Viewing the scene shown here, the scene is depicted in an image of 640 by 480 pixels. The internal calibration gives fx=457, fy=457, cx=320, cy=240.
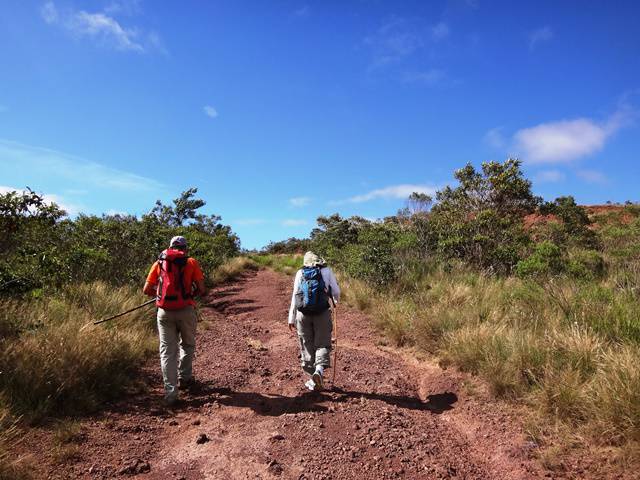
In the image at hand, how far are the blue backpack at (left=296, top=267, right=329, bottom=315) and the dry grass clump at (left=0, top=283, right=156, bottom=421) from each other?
2.35m

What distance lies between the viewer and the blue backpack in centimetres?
545

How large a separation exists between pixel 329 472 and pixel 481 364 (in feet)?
8.56

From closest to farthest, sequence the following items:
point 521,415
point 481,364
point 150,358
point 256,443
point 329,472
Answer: point 329,472 < point 256,443 < point 521,415 < point 481,364 < point 150,358

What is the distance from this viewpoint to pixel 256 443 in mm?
4055

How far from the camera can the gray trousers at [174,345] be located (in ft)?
17.0

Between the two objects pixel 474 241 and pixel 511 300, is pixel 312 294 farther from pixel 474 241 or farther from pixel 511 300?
pixel 474 241

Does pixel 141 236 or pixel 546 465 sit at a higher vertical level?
pixel 141 236

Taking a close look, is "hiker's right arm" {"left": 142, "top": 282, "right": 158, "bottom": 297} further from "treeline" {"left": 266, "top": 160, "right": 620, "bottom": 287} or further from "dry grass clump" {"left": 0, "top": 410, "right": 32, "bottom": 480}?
"treeline" {"left": 266, "top": 160, "right": 620, "bottom": 287}

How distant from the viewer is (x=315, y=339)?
5.64 meters

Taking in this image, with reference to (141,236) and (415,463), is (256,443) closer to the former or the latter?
(415,463)

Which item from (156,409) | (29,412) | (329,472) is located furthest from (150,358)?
(329,472)

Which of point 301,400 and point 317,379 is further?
point 317,379

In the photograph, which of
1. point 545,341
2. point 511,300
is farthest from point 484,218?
point 545,341

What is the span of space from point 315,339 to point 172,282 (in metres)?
1.84
